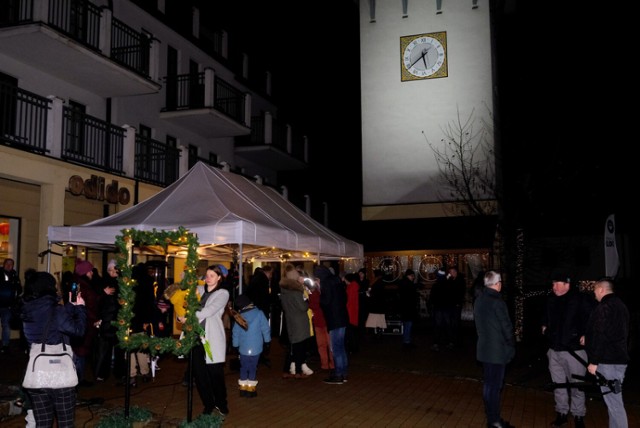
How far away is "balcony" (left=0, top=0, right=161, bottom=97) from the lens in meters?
13.5

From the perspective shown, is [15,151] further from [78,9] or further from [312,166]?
[312,166]

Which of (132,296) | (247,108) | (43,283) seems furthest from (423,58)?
(43,283)

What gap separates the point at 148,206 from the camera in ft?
34.6

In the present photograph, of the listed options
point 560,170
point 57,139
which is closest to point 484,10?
point 560,170

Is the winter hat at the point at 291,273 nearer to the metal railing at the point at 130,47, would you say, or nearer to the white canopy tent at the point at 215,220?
the white canopy tent at the point at 215,220

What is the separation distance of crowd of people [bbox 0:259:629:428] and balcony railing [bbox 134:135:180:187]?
6386mm

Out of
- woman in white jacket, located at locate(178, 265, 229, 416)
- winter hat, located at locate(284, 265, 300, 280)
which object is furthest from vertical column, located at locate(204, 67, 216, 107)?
woman in white jacket, located at locate(178, 265, 229, 416)

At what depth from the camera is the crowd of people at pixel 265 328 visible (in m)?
6.21

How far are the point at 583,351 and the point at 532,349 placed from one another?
7363 millimetres

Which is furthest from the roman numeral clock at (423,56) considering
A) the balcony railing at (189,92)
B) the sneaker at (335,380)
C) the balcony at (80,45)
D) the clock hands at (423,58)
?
the sneaker at (335,380)

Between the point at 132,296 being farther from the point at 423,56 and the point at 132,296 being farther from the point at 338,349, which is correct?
the point at 423,56

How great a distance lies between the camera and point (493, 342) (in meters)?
6.88

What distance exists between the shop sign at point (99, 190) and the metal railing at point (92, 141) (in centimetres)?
47

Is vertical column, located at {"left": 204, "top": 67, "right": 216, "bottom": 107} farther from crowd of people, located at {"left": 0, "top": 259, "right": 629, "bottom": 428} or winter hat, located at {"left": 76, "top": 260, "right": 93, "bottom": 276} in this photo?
winter hat, located at {"left": 76, "top": 260, "right": 93, "bottom": 276}
